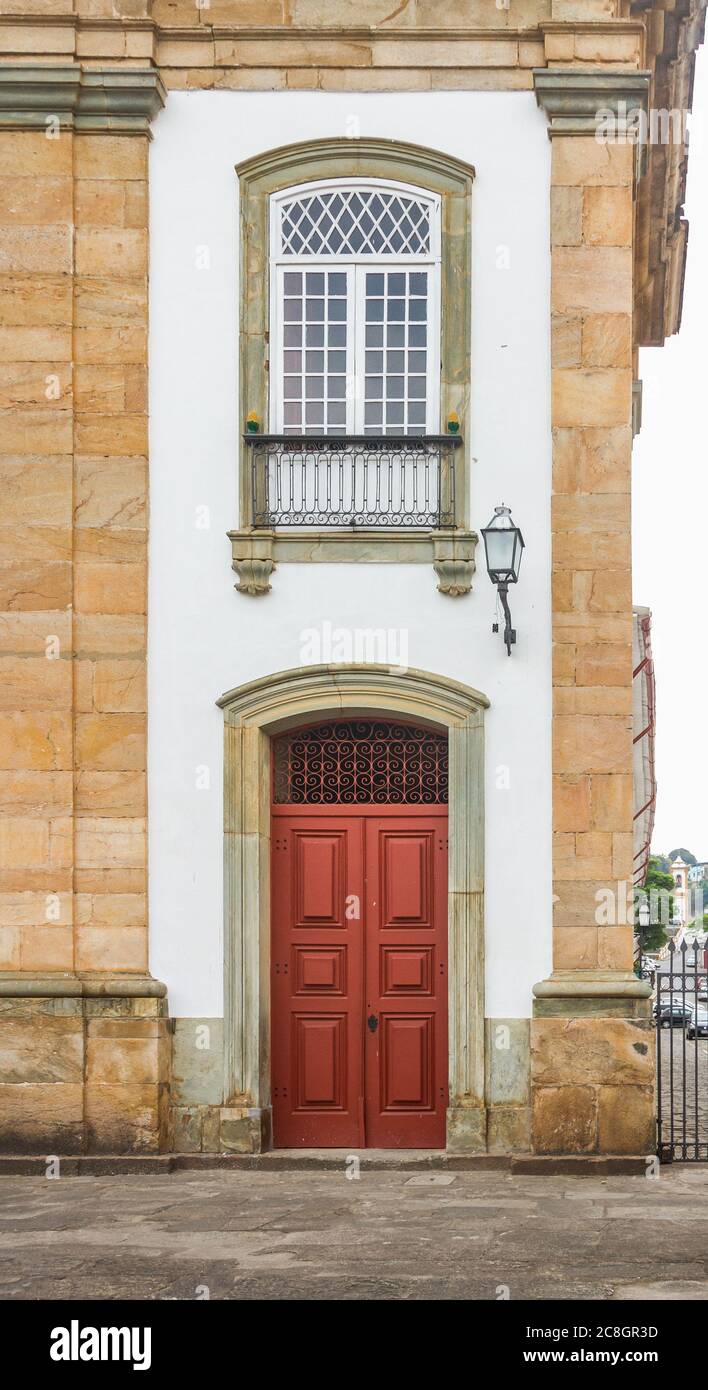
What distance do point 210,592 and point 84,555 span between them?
3.09 feet

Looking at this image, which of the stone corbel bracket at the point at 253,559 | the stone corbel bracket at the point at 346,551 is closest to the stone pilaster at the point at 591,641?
the stone corbel bracket at the point at 346,551

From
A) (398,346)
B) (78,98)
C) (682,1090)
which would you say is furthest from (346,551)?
(682,1090)

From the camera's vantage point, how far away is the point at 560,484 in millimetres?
13422

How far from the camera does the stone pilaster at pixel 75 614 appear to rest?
13.0 meters

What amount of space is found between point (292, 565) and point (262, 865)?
2.18 metres

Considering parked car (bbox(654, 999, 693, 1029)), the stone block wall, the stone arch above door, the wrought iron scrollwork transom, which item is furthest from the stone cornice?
the stone block wall

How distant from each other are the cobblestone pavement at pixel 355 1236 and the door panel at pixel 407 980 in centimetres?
70

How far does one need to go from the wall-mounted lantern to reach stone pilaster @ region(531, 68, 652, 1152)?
0.43 m

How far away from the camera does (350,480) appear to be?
13.6 metres

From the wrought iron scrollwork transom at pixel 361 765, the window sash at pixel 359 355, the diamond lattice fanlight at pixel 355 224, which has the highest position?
the diamond lattice fanlight at pixel 355 224

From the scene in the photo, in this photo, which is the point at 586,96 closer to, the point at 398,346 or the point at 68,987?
the point at 398,346

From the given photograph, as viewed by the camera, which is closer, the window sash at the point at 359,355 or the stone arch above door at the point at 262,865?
the stone arch above door at the point at 262,865

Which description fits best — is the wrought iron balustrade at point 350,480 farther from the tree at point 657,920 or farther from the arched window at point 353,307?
the tree at point 657,920

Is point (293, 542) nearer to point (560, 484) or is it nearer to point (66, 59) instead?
point (560, 484)
